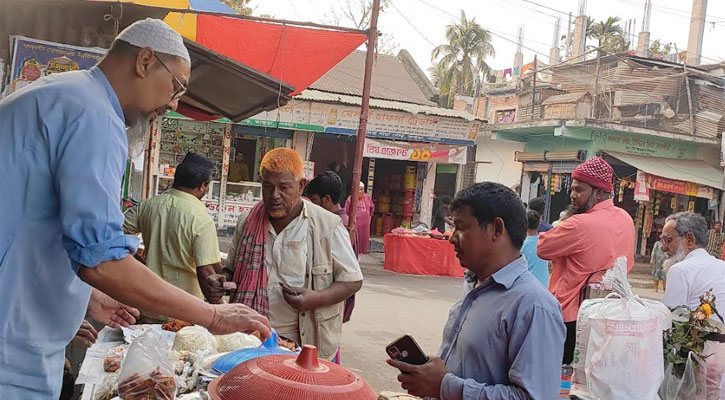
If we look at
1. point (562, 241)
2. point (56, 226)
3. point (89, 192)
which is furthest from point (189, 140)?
point (89, 192)

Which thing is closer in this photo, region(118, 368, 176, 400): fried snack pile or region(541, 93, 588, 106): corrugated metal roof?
region(118, 368, 176, 400): fried snack pile

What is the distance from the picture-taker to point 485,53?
35062 mm

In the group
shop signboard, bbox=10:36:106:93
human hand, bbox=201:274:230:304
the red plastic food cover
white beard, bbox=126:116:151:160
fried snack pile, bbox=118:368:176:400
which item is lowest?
fried snack pile, bbox=118:368:176:400

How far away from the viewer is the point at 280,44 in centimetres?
623

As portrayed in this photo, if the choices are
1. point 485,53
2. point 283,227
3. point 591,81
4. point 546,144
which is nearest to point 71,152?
point 283,227

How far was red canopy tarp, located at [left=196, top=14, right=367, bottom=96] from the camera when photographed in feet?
19.7

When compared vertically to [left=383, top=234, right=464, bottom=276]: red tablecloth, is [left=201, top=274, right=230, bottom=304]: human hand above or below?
above

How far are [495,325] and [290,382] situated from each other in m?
0.69

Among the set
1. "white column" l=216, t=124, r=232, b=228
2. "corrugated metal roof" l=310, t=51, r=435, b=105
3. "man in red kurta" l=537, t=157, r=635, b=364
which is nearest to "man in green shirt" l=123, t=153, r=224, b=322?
"man in red kurta" l=537, t=157, r=635, b=364

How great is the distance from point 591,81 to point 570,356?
62.3 ft

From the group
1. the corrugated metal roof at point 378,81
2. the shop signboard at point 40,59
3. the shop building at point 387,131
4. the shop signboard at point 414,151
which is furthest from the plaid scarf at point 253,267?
the corrugated metal roof at point 378,81

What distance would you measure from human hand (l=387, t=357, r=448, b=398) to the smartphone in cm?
4

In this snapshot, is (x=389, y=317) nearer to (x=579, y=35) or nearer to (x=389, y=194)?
(x=389, y=194)

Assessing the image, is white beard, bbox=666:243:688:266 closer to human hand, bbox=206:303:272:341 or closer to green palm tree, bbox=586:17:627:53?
human hand, bbox=206:303:272:341
